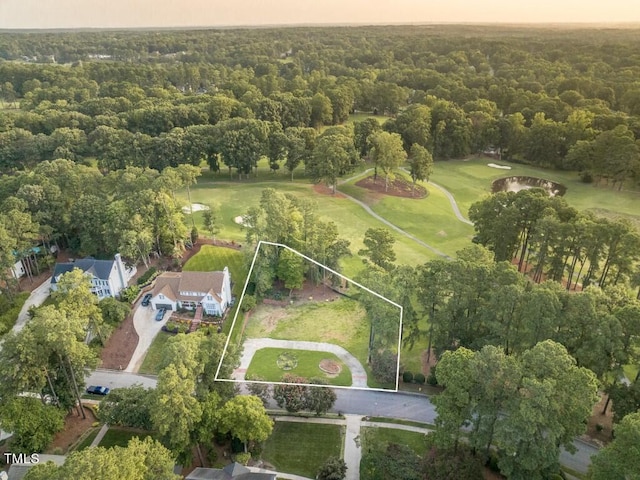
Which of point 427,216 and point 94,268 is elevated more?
point 94,268

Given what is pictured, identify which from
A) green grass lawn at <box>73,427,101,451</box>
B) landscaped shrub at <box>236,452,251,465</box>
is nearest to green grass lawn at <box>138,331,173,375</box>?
green grass lawn at <box>73,427,101,451</box>

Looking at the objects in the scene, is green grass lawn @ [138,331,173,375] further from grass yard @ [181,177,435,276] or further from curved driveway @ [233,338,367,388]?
curved driveway @ [233,338,367,388]

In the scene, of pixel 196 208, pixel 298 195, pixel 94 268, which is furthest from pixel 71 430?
pixel 298 195

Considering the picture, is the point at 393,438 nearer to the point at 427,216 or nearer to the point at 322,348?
the point at 322,348

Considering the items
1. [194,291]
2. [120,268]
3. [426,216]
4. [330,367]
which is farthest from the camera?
[426,216]

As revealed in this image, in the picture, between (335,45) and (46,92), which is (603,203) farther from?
(335,45)

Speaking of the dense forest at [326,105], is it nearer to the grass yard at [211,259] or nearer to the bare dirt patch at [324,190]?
the bare dirt patch at [324,190]
